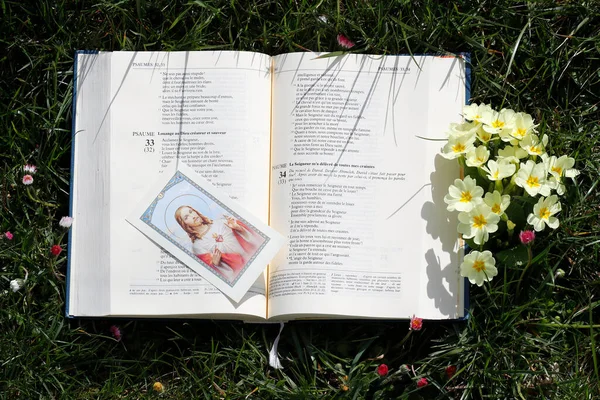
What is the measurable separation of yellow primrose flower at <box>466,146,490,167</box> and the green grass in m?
0.19

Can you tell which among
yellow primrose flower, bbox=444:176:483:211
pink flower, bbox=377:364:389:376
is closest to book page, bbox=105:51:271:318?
pink flower, bbox=377:364:389:376

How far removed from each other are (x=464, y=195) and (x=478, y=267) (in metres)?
0.17

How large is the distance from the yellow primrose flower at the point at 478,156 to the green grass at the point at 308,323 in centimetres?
19

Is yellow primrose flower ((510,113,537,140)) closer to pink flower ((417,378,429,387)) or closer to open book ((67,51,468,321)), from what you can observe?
open book ((67,51,468,321))

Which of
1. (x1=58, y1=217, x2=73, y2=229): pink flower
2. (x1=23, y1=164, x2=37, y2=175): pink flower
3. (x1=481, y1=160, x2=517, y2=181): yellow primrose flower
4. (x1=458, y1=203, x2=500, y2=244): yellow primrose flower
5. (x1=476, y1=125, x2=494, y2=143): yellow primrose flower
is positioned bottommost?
(x1=58, y1=217, x2=73, y2=229): pink flower

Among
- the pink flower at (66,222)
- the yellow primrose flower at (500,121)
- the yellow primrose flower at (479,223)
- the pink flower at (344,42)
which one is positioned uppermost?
the pink flower at (344,42)

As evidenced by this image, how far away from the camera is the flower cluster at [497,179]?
1.59 m

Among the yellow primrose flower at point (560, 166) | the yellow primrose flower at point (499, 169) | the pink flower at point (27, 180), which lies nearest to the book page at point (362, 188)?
the yellow primrose flower at point (499, 169)

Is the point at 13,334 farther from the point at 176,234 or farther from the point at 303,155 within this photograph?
the point at 303,155

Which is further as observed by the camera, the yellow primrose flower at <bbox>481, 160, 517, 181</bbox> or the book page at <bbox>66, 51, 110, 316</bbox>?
the book page at <bbox>66, 51, 110, 316</bbox>

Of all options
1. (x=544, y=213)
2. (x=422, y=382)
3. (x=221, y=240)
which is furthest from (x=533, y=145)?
(x=221, y=240)

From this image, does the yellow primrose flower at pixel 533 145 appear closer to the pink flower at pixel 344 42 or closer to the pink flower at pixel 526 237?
the pink flower at pixel 526 237

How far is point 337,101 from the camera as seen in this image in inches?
66.5

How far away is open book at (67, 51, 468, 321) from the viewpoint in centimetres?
166
